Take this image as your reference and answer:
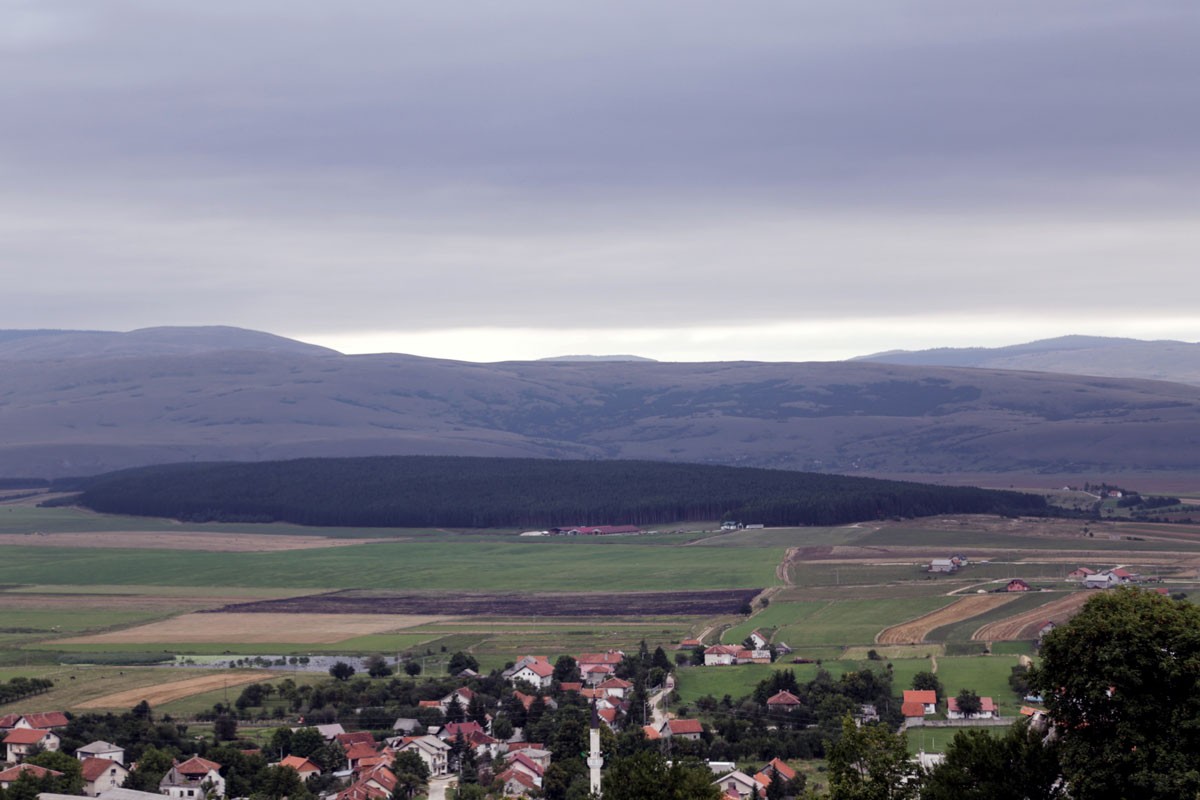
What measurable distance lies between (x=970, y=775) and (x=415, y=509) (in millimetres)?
144742

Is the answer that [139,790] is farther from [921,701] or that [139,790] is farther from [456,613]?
[456,613]

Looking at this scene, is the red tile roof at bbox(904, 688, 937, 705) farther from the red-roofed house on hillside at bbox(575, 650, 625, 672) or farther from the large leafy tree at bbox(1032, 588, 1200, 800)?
the large leafy tree at bbox(1032, 588, 1200, 800)

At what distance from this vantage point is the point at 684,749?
56562 millimetres

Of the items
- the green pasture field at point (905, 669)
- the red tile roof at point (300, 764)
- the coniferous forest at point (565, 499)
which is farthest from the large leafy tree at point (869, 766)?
the coniferous forest at point (565, 499)

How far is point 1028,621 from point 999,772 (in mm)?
49929

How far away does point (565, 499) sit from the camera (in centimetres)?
17888

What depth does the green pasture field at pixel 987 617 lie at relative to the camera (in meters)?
82.0

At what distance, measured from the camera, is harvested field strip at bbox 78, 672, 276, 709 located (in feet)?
227

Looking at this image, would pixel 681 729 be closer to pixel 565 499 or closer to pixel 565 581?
pixel 565 581

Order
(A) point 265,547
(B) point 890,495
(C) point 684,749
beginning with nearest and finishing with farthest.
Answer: (C) point 684,749 < (A) point 265,547 < (B) point 890,495

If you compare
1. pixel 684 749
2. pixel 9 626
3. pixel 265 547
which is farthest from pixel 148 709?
pixel 265 547

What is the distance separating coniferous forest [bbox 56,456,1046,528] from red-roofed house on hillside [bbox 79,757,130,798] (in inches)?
→ 4316

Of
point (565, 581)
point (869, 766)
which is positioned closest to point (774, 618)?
point (565, 581)

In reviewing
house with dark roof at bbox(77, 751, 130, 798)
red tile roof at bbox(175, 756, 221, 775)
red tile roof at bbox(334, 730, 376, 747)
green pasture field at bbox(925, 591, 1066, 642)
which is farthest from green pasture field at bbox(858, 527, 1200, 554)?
house with dark roof at bbox(77, 751, 130, 798)
